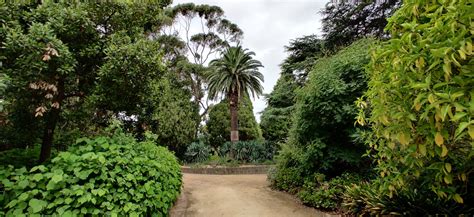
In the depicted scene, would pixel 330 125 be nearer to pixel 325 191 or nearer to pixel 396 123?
pixel 325 191

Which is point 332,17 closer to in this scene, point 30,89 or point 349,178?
point 349,178

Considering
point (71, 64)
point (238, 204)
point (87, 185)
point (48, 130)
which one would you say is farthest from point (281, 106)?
point (87, 185)

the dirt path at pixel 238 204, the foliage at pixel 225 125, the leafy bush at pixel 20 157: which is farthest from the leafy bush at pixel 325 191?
the foliage at pixel 225 125

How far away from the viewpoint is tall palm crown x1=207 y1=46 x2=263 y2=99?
15727 millimetres

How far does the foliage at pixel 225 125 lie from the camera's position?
1845cm

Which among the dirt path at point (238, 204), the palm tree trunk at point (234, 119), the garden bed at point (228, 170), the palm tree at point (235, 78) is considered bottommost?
the dirt path at point (238, 204)

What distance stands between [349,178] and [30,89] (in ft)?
18.8

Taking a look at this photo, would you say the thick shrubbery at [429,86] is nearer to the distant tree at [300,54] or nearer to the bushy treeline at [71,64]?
the bushy treeline at [71,64]

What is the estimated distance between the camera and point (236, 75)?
51.5 ft

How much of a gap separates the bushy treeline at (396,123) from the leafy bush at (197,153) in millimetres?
7963

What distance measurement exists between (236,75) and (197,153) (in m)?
4.75

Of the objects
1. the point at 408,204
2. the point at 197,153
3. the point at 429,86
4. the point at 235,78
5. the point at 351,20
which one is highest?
the point at 351,20

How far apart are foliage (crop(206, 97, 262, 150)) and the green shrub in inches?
566

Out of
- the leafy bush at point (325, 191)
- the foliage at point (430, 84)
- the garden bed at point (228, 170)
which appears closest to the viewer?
the foliage at point (430, 84)
